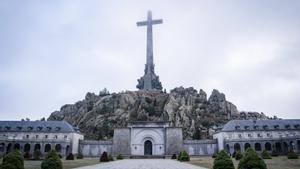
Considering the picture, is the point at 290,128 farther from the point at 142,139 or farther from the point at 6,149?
the point at 6,149

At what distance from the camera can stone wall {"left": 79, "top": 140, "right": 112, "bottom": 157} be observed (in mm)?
65875

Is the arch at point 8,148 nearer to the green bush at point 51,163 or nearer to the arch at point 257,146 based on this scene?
the green bush at point 51,163

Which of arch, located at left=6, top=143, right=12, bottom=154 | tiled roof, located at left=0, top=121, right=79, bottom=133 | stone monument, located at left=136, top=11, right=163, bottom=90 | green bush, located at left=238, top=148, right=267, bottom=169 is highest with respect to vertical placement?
stone monument, located at left=136, top=11, right=163, bottom=90

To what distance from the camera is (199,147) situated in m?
66.2

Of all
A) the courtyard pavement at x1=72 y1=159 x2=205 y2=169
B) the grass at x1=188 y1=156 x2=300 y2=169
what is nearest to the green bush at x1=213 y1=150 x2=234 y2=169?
the courtyard pavement at x1=72 y1=159 x2=205 y2=169

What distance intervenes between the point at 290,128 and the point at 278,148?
6.40 metres

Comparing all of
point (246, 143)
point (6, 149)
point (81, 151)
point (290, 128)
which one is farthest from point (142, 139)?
point (290, 128)

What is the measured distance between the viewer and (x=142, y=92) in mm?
98000

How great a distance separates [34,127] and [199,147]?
4339cm

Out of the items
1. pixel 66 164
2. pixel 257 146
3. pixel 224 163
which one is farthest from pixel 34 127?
pixel 224 163

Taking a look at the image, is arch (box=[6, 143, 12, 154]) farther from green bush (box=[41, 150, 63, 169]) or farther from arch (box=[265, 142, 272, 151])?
arch (box=[265, 142, 272, 151])

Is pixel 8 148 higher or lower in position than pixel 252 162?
lower

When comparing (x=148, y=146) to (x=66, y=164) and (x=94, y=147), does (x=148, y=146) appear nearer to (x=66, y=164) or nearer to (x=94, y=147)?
(x=94, y=147)

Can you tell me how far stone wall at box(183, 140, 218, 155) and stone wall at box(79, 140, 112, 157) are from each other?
1920cm
